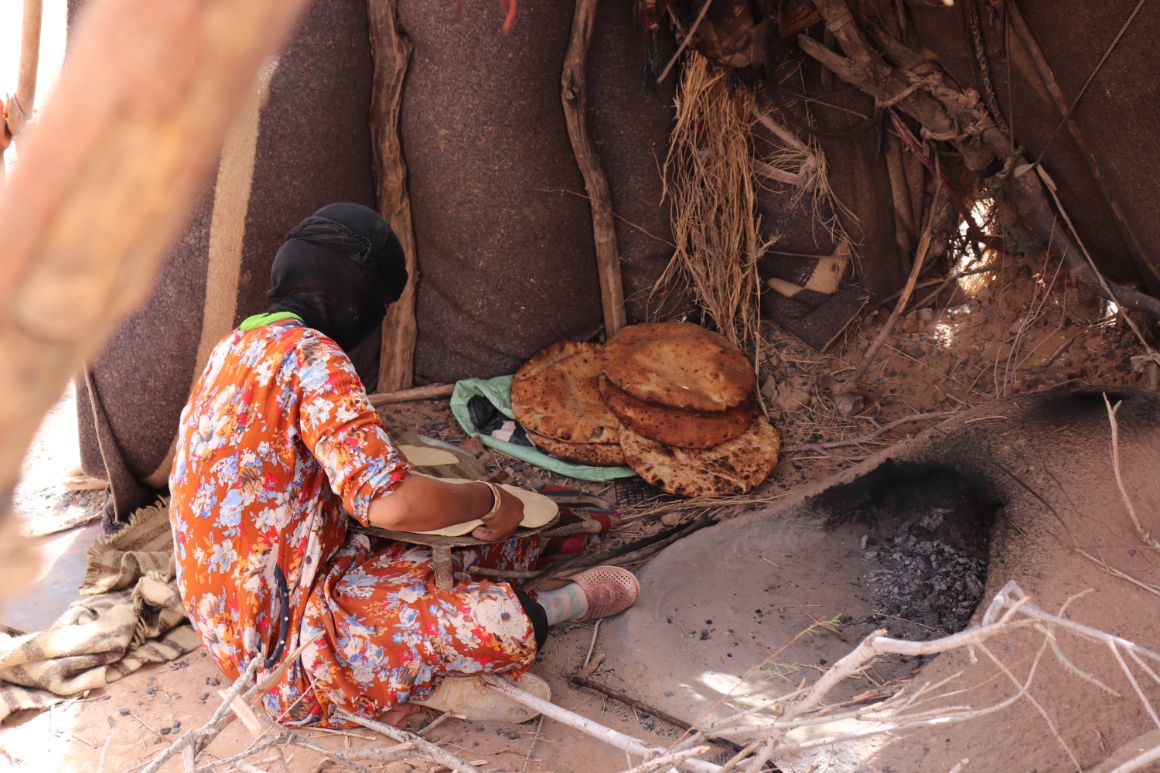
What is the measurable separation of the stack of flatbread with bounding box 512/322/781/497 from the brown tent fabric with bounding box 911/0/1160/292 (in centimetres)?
134

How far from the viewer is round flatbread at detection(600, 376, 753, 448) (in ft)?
11.7

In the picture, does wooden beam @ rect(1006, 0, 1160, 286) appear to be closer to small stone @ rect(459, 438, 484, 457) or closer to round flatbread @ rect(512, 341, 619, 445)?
round flatbread @ rect(512, 341, 619, 445)

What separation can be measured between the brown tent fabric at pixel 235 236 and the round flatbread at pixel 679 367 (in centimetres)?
125

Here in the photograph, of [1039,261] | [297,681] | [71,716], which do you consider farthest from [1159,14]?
[71,716]

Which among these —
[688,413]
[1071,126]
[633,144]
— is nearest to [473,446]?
[688,413]

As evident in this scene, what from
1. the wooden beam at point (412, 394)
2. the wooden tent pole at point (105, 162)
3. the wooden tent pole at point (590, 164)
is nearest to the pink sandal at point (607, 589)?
the wooden beam at point (412, 394)

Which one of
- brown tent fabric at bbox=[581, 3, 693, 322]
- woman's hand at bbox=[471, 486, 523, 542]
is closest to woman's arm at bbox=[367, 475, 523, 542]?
woman's hand at bbox=[471, 486, 523, 542]

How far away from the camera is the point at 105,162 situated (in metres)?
0.45

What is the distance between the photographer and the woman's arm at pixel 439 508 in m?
2.09

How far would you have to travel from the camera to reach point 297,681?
7.58 ft

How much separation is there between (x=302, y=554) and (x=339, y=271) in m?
0.74

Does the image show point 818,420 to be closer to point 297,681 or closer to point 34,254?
point 297,681

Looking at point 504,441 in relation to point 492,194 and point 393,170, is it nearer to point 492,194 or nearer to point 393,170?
point 492,194

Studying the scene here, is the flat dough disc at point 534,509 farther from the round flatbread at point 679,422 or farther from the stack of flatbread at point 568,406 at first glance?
the round flatbread at point 679,422
